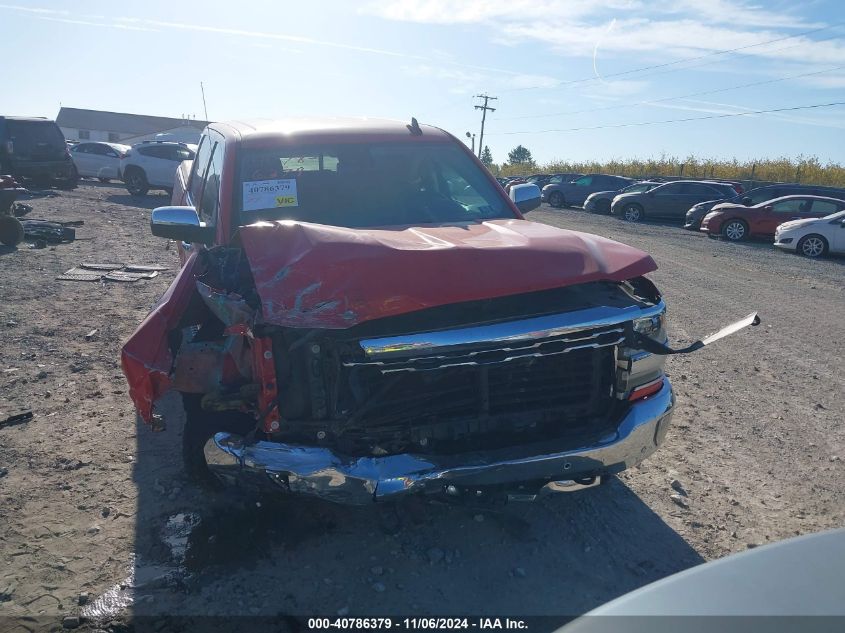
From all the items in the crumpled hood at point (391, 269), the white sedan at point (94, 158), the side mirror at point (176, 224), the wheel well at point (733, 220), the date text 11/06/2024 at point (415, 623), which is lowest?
the date text 11/06/2024 at point (415, 623)

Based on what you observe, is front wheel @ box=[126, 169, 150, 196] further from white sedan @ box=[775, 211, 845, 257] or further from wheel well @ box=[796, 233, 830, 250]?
wheel well @ box=[796, 233, 830, 250]

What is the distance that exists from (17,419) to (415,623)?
300 cm

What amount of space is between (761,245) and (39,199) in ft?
59.9

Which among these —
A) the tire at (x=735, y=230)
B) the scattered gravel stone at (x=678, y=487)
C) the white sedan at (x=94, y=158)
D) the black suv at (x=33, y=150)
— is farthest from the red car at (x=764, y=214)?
the white sedan at (x=94, y=158)

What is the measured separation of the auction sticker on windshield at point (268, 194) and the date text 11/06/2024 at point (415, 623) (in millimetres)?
2207

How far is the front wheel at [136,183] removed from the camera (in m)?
18.9

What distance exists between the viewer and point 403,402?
272 cm

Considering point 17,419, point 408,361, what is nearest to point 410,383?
point 408,361

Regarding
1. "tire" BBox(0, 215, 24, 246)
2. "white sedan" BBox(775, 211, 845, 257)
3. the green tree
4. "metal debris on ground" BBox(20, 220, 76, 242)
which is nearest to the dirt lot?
"tire" BBox(0, 215, 24, 246)

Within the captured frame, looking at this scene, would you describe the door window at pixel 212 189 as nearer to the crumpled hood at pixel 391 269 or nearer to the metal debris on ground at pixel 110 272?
the crumpled hood at pixel 391 269

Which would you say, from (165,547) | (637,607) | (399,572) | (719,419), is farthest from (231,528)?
(719,419)

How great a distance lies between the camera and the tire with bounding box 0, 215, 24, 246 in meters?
9.74

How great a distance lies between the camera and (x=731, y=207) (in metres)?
17.4

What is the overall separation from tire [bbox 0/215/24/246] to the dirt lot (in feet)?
18.2
